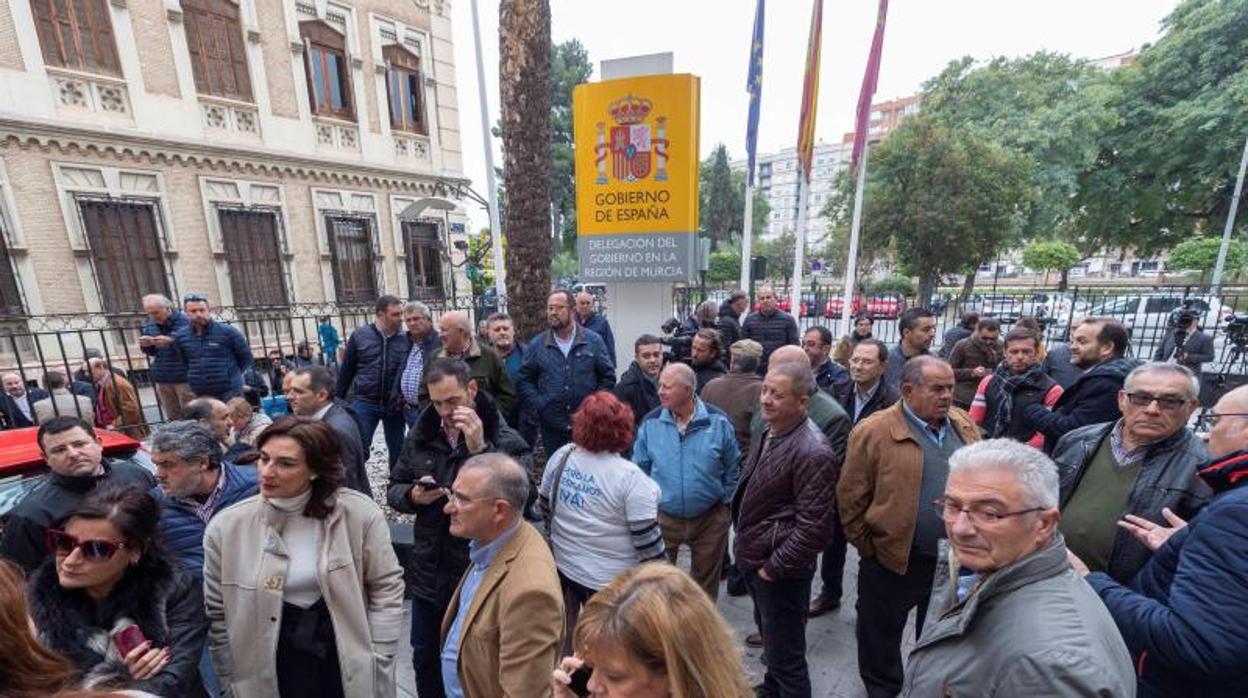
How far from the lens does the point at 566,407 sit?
4707 mm

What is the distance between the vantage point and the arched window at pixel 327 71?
40.5ft

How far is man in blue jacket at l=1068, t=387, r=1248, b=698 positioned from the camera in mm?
1374

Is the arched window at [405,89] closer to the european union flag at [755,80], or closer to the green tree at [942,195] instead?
the european union flag at [755,80]

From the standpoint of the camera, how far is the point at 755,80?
10.2 m

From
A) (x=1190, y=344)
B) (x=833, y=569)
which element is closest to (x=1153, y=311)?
(x=1190, y=344)

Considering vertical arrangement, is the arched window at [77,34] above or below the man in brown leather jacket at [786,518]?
above

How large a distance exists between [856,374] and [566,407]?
2424 millimetres

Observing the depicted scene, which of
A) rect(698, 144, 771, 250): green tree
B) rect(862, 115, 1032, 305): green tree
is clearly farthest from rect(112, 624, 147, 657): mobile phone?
rect(698, 144, 771, 250): green tree

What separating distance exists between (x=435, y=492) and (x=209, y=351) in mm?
4299

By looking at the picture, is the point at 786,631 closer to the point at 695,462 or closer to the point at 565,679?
the point at 695,462

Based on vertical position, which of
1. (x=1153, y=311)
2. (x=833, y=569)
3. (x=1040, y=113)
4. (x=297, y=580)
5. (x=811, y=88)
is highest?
(x=1040, y=113)

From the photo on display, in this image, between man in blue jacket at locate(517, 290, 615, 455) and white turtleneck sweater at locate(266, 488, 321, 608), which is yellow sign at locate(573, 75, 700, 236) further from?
white turtleneck sweater at locate(266, 488, 321, 608)

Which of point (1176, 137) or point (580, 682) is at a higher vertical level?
point (1176, 137)

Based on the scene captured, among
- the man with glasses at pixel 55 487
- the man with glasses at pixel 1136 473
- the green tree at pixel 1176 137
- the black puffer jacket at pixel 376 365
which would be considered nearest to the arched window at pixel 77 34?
the black puffer jacket at pixel 376 365
